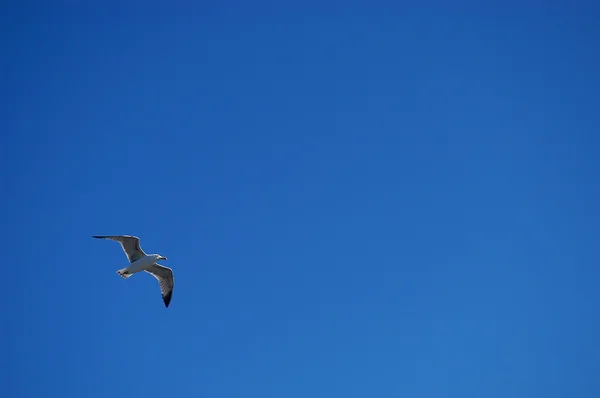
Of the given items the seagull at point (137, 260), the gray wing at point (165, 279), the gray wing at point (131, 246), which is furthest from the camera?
the gray wing at point (165, 279)

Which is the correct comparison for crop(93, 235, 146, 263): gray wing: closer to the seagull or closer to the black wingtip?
the seagull

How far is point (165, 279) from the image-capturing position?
84.3 feet

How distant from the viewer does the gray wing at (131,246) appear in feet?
76.7

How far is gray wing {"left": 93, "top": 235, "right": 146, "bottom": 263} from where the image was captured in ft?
76.7

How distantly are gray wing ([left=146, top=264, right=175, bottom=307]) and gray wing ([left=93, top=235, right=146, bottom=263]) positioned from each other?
1186mm

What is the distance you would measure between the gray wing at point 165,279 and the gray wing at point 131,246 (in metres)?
1.19

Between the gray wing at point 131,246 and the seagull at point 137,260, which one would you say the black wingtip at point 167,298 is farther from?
the gray wing at point 131,246

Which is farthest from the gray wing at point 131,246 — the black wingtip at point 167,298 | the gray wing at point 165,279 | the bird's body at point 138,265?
the black wingtip at point 167,298

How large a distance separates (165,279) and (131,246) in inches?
100

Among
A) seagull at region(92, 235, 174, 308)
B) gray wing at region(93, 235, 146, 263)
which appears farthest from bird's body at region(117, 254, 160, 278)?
gray wing at region(93, 235, 146, 263)

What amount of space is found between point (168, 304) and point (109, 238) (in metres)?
4.12

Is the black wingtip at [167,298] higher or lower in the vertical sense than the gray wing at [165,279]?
lower

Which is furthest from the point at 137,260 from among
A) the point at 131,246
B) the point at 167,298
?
the point at 167,298

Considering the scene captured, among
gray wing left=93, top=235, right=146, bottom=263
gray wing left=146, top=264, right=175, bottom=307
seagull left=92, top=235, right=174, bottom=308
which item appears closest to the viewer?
gray wing left=93, top=235, right=146, bottom=263
